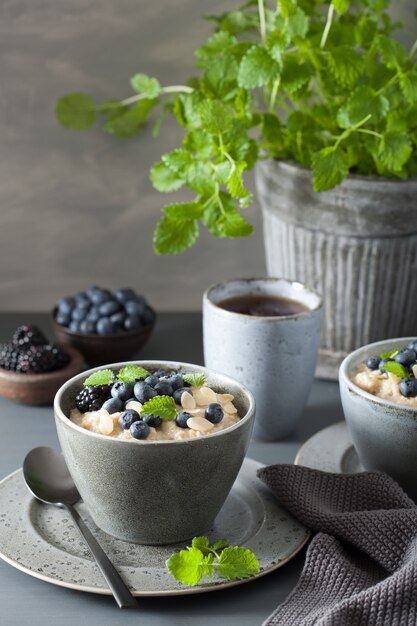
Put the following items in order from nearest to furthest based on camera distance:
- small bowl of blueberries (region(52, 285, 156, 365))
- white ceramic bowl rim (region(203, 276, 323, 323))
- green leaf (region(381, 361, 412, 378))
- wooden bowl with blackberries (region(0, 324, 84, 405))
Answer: green leaf (region(381, 361, 412, 378))
white ceramic bowl rim (region(203, 276, 323, 323))
wooden bowl with blackberries (region(0, 324, 84, 405))
small bowl of blueberries (region(52, 285, 156, 365))

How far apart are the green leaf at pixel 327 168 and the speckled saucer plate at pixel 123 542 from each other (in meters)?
0.40

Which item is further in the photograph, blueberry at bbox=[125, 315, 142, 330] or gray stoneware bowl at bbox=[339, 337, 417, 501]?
blueberry at bbox=[125, 315, 142, 330]

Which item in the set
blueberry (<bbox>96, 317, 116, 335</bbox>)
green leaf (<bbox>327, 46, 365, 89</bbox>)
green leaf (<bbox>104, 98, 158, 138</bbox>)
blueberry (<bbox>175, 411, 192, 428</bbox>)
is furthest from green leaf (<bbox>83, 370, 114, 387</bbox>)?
green leaf (<bbox>104, 98, 158, 138</bbox>)

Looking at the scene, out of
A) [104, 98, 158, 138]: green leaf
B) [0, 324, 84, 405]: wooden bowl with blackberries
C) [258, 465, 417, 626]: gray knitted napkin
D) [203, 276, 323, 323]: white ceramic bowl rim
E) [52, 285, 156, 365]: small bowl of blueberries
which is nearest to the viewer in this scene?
[258, 465, 417, 626]: gray knitted napkin

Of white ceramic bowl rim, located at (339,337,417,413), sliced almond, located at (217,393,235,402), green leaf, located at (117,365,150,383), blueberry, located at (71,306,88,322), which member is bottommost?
blueberry, located at (71,306,88,322)

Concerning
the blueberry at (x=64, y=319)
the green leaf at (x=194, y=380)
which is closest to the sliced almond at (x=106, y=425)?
the green leaf at (x=194, y=380)

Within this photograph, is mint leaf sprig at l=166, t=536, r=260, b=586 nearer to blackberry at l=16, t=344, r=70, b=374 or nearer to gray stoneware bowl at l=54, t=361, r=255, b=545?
gray stoneware bowl at l=54, t=361, r=255, b=545

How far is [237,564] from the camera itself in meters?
0.94

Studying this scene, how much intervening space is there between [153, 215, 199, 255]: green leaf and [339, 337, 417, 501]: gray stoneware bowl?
12.8 inches

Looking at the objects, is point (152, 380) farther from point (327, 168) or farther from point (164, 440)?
point (327, 168)

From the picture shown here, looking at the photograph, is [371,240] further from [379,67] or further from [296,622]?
[296,622]

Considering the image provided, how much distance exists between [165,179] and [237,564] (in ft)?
2.02

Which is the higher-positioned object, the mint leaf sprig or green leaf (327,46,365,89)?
green leaf (327,46,365,89)

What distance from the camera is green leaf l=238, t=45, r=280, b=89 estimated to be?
1267mm
